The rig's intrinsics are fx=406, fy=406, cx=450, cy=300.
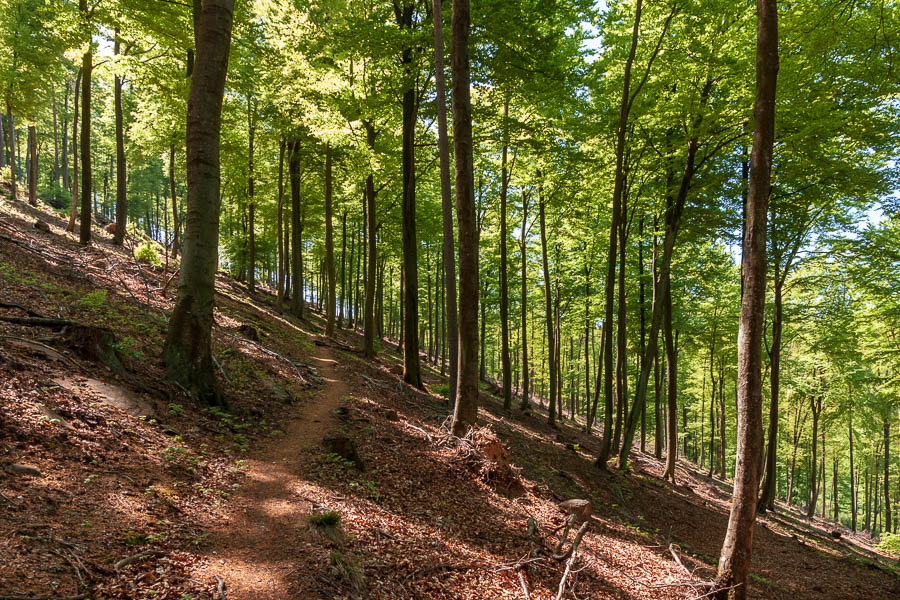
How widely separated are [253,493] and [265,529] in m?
0.91

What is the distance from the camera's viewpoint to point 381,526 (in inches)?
208

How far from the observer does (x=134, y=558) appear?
3.32 metres

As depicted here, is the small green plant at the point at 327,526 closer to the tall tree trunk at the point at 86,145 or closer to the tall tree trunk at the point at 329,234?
the tall tree trunk at the point at 329,234

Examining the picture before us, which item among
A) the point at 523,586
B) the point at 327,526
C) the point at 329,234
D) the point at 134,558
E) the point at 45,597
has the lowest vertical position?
the point at 523,586

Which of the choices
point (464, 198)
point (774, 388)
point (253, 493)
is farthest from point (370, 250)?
point (774, 388)

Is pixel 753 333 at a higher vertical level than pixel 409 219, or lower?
lower

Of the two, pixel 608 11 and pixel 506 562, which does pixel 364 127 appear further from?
pixel 506 562

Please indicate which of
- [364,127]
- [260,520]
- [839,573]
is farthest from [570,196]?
[260,520]

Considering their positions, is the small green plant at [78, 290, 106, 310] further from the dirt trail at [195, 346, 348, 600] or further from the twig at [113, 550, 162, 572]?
the twig at [113, 550, 162, 572]

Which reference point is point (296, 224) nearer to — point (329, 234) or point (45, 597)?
point (329, 234)

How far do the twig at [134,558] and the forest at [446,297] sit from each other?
2cm

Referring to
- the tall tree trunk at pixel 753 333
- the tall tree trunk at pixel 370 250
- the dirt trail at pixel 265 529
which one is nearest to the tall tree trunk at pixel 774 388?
the tall tree trunk at pixel 753 333

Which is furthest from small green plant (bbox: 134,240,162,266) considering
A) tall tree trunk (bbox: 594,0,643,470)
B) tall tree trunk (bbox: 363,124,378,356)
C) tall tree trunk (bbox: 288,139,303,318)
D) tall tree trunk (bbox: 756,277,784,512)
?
tall tree trunk (bbox: 756,277,784,512)

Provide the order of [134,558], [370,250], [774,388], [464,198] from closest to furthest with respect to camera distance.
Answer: [134,558]
[464,198]
[370,250]
[774,388]
